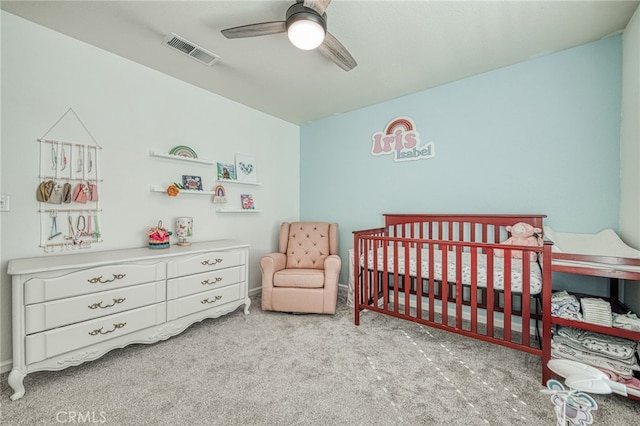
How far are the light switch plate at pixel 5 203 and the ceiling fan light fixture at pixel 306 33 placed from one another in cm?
228

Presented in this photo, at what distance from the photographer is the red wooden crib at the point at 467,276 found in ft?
5.91

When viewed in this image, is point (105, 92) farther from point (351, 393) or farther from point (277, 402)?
point (351, 393)

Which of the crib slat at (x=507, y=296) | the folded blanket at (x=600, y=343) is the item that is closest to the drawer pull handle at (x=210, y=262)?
the crib slat at (x=507, y=296)

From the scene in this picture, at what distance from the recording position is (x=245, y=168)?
3.44 metres

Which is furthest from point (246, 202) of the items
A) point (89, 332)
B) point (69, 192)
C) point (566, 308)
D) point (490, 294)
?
point (566, 308)

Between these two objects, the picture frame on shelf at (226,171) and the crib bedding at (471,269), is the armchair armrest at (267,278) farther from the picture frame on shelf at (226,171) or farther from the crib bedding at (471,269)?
the picture frame on shelf at (226,171)

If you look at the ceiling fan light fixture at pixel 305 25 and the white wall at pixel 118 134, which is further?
the white wall at pixel 118 134

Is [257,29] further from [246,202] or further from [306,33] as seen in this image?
[246,202]

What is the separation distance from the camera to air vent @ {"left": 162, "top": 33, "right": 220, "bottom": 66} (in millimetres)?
2111

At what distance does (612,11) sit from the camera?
5.91ft

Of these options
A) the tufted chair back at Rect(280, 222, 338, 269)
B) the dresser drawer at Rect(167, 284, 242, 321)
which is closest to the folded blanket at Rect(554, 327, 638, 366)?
the tufted chair back at Rect(280, 222, 338, 269)

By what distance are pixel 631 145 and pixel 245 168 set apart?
3.51m

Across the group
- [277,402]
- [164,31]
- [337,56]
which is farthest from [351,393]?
[164,31]

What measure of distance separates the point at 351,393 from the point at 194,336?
1495 mm
